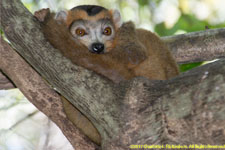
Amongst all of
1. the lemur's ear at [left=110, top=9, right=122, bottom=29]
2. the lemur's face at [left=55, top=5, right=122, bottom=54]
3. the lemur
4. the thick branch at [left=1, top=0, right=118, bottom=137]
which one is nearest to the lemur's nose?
the lemur

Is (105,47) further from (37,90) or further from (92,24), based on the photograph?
(37,90)

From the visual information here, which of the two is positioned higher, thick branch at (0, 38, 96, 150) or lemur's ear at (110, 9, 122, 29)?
lemur's ear at (110, 9, 122, 29)

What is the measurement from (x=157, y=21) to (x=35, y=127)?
4.04 metres

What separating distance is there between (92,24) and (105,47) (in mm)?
718

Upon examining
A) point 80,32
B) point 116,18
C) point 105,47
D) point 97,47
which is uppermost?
point 116,18

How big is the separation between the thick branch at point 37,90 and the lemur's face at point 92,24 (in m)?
1.12

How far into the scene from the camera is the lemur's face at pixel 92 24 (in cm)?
556

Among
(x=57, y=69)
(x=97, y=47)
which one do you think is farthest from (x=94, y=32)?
(x=57, y=69)

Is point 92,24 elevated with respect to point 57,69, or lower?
elevated

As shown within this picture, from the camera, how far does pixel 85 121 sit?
482cm

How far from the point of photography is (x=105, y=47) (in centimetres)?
538

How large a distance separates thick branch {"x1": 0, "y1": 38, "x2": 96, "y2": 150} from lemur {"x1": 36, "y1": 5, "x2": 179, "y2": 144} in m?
0.13

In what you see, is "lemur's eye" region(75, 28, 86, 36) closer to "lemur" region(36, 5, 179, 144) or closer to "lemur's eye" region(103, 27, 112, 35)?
"lemur" region(36, 5, 179, 144)

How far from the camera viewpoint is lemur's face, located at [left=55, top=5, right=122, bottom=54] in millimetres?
5562
